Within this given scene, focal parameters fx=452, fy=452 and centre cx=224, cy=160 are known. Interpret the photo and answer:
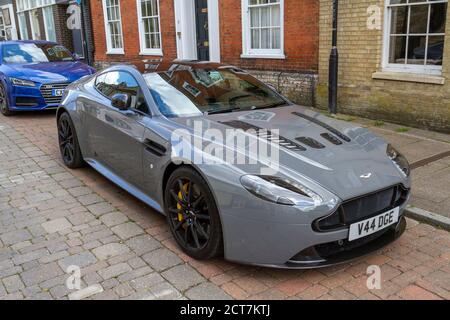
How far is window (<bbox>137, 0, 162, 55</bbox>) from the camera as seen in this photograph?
42.9 feet

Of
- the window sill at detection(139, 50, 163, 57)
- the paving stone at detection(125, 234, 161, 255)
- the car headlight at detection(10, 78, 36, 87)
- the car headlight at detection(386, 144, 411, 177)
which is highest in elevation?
the window sill at detection(139, 50, 163, 57)

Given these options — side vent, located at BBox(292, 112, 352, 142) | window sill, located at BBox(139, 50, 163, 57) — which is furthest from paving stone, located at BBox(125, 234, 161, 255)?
window sill, located at BBox(139, 50, 163, 57)

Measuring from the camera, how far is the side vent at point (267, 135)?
342cm

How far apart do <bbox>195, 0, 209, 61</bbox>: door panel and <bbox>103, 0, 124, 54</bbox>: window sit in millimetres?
3908

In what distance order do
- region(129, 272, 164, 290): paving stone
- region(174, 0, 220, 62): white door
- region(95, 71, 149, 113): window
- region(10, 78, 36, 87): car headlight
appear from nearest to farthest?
region(129, 272, 164, 290): paving stone < region(95, 71, 149, 113): window < region(10, 78, 36, 87): car headlight < region(174, 0, 220, 62): white door

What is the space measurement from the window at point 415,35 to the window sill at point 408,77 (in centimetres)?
11

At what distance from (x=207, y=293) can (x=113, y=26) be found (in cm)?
1373

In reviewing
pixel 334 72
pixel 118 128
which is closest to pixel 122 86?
pixel 118 128

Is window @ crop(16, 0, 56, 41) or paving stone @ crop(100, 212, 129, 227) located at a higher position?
window @ crop(16, 0, 56, 41)

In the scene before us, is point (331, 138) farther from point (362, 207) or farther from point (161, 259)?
point (161, 259)

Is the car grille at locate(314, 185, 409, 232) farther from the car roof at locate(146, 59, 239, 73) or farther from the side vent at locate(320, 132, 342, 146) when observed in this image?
the car roof at locate(146, 59, 239, 73)

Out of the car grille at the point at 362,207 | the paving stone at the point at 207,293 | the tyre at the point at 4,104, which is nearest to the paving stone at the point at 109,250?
the paving stone at the point at 207,293

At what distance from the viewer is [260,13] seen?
9.77 meters

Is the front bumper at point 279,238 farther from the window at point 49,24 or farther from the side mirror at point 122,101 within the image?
the window at point 49,24
